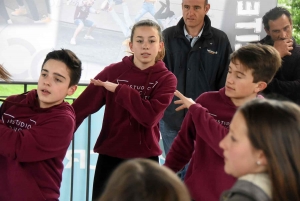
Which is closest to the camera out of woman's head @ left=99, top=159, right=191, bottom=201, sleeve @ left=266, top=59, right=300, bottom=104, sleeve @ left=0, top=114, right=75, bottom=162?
woman's head @ left=99, top=159, right=191, bottom=201

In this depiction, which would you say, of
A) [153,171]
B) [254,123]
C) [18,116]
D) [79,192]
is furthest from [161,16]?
[153,171]

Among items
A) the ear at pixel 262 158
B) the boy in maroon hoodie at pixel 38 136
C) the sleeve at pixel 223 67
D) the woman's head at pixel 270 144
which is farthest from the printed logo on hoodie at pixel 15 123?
the sleeve at pixel 223 67

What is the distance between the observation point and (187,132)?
2533 millimetres

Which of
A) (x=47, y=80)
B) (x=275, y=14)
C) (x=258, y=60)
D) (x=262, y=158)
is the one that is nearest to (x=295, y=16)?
(x=275, y=14)

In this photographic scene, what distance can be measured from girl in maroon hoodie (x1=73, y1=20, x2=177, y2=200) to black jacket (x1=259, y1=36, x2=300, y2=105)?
2.71 feet

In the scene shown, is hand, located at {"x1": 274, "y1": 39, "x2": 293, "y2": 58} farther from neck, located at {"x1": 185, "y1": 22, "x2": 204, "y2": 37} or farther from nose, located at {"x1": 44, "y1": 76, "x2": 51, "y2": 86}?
nose, located at {"x1": 44, "y1": 76, "x2": 51, "y2": 86}

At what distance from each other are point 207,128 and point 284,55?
1.31 metres

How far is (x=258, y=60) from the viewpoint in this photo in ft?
7.91

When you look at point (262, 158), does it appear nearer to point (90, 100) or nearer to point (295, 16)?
point (90, 100)

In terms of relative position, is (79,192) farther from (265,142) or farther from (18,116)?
(265,142)

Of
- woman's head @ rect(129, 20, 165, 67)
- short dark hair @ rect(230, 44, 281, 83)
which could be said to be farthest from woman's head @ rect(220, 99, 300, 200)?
woman's head @ rect(129, 20, 165, 67)

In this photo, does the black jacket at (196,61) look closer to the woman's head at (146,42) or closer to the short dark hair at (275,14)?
the short dark hair at (275,14)

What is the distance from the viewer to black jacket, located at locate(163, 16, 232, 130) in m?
3.55

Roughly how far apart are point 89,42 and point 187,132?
63.5 inches
